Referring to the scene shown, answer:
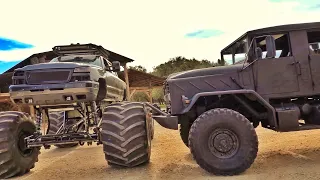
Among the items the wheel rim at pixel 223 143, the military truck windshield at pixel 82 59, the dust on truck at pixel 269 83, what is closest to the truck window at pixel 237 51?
the dust on truck at pixel 269 83

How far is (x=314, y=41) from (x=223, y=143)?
267 centimetres

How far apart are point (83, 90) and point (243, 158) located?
3040mm

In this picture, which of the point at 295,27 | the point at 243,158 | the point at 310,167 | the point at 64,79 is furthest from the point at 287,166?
the point at 64,79

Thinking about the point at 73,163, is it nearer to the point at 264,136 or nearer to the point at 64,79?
the point at 64,79

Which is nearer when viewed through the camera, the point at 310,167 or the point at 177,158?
the point at 310,167

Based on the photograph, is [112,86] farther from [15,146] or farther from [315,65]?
[315,65]

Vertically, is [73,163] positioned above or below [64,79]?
below

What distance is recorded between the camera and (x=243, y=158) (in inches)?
226

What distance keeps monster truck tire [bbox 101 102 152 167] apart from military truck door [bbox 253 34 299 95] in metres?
2.19

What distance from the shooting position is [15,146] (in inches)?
259

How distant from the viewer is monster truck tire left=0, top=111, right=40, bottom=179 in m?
6.36

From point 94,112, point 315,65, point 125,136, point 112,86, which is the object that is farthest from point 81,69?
point 315,65

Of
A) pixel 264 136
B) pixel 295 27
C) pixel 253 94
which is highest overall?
pixel 295 27

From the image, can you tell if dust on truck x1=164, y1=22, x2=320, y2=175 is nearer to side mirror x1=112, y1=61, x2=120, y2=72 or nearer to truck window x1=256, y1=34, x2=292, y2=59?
truck window x1=256, y1=34, x2=292, y2=59
